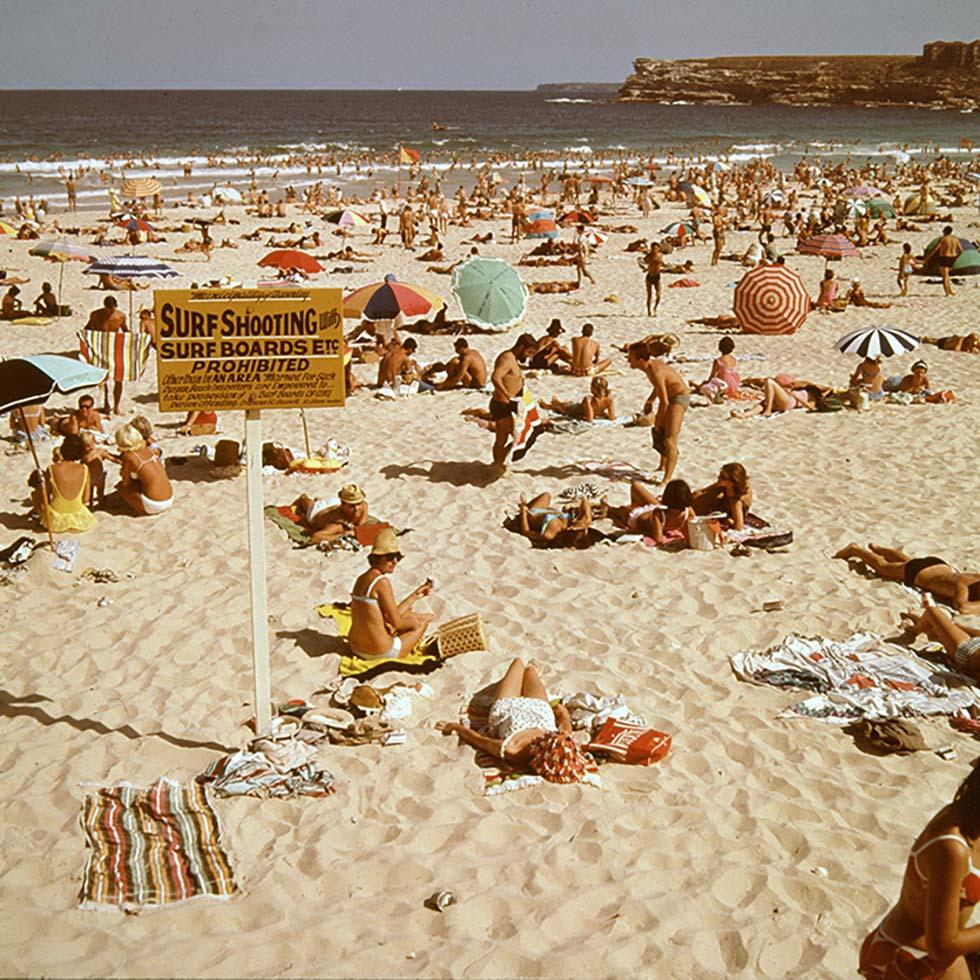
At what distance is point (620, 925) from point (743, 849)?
738 mm

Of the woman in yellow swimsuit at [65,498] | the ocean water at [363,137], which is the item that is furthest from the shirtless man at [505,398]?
the ocean water at [363,137]

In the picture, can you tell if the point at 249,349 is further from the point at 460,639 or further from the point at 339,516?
the point at 339,516

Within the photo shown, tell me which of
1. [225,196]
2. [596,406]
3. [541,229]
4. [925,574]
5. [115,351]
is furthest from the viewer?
[225,196]

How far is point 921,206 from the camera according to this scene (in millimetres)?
29906

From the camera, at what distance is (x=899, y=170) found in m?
45.7

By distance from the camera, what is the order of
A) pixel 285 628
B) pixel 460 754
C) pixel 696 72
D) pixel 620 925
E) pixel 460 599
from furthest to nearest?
pixel 696 72 → pixel 460 599 → pixel 285 628 → pixel 460 754 → pixel 620 925

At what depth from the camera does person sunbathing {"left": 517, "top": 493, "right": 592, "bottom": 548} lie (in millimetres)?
7539

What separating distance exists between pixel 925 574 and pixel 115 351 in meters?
8.29

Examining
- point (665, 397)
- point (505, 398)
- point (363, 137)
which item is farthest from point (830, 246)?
point (363, 137)

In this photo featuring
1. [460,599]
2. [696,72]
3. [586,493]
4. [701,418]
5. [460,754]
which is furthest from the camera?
[696,72]

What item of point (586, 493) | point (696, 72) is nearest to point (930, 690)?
point (586, 493)

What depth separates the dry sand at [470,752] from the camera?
3.70 meters

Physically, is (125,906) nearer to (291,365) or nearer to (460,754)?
(460,754)

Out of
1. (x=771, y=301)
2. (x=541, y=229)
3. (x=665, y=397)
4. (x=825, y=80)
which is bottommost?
(x=665, y=397)
